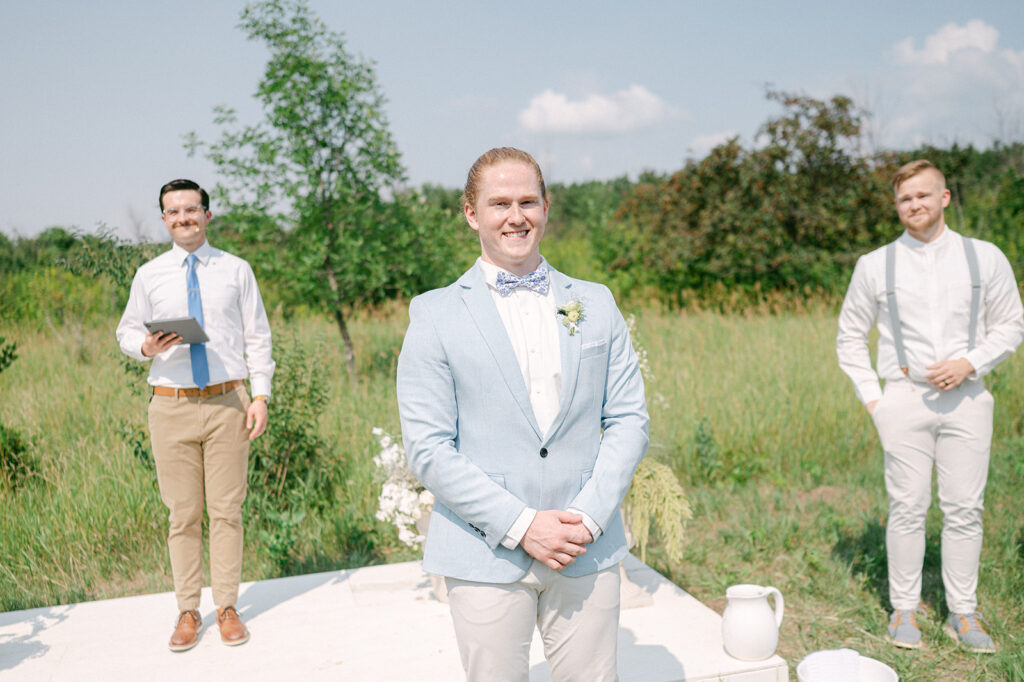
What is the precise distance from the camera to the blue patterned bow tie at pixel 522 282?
6.77 ft

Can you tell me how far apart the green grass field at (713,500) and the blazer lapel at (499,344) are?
261 cm

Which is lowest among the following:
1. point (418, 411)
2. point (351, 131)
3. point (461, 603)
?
point (461, 603)

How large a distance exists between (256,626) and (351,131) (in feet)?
18.5

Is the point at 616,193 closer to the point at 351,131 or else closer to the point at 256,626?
the point at 351,131

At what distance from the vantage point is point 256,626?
3785 millimetres

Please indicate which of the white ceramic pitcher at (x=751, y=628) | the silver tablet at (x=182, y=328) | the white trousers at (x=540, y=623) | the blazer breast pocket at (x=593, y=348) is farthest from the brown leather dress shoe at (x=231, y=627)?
the blazer breast pocket at (x=593, y=348)

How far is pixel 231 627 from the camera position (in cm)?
360

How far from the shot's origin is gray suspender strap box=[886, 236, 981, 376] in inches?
141

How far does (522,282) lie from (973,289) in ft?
8.31

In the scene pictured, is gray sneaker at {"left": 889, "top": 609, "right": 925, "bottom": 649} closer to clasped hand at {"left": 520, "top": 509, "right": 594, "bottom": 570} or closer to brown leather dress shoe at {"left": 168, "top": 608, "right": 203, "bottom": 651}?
clasped hand at {"left": 520, "top": 509, "right": 594, "bottom": 570}

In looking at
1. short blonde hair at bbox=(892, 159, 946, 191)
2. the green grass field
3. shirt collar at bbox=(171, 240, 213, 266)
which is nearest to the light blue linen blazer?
shirt collar at bbox=(171, 240, 213, 266)

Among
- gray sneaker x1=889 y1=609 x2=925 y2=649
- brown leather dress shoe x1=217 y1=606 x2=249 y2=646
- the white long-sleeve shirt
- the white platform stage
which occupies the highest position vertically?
the white long-sleeve shirt

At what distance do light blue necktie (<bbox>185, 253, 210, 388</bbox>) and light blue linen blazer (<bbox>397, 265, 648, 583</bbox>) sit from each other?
72.0 inches

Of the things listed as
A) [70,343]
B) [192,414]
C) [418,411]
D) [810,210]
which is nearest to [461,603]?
[418,411]
